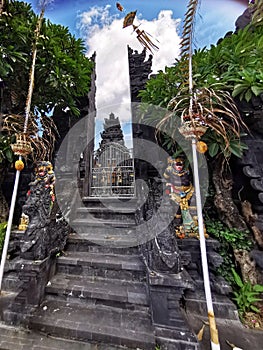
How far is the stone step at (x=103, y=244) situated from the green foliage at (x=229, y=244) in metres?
1.30

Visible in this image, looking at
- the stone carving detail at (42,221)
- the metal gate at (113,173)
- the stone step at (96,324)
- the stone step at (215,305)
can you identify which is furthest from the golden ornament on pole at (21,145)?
the metal gate at (113,173)

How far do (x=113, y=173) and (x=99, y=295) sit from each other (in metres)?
4.15

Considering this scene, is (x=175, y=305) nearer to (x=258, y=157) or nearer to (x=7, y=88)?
(x=258, y=157)

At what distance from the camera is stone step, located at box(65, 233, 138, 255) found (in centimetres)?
235

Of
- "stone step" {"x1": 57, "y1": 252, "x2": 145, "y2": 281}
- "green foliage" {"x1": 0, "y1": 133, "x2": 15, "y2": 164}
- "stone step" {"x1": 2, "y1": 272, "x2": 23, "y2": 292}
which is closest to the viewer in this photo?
"stone step" {"x1": 57, "y1": 252, "x2": 145, "y2": 281}

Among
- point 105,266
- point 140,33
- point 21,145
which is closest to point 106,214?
point 105,266

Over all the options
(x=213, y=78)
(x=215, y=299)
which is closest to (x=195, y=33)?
(x=213, y=78)

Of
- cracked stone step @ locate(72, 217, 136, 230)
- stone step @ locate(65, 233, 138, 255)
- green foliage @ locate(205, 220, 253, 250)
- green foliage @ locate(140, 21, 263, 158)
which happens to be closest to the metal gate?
cracked stone step @ locate(72, 217, 136, 230)

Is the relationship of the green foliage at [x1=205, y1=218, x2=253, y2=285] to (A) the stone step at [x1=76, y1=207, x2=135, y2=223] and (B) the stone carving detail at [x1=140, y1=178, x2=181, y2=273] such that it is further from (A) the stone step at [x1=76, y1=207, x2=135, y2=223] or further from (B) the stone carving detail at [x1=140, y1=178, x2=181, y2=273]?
(A) the stone step at [x1=76, y1=207, x2=135, y2=223]

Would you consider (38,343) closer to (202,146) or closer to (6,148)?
(202,146)

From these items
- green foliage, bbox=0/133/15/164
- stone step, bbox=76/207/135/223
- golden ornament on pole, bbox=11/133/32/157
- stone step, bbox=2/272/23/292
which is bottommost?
stone step, bbox=2/272/23/292

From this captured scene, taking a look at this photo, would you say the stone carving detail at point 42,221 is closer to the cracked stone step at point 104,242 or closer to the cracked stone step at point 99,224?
the cracked stone step at point 104,242

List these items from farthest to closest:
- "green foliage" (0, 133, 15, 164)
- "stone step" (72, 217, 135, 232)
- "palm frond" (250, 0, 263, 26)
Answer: "stone step" (72, 217, 135, 232) < "green foliage" (0, 133, 15, 164) < "palm frond" (250, 0, 263, 26)

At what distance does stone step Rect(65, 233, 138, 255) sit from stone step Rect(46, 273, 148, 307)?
1.41 feet
